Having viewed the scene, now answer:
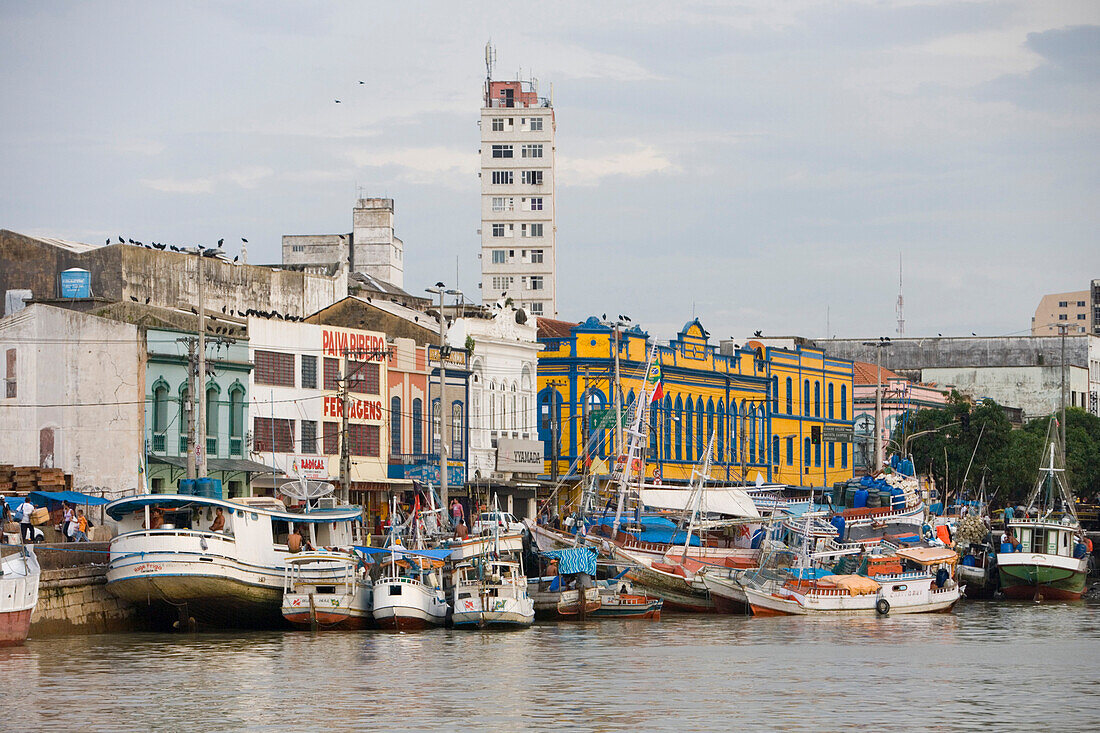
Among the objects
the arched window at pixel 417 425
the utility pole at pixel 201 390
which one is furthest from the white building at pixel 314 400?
the utility pole at pixel 201 390

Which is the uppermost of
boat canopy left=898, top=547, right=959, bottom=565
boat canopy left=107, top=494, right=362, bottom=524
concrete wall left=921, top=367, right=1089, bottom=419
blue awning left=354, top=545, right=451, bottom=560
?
→ concrete wall left=921, top=367, right=1089, bottom=419

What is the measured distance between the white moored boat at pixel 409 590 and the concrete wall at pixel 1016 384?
87.7 meters

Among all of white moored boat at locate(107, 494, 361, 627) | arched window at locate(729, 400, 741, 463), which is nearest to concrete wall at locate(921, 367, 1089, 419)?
arched window at locate(729, 400, 741, 463)

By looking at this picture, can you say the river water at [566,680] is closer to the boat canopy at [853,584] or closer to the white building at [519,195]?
the boat canopy at [853,584]

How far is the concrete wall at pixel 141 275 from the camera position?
6938cm

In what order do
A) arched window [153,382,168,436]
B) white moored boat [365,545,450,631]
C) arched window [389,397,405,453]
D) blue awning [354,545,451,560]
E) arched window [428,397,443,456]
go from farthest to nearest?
arched window [428,397,443,456] → arched window [389,397,405,453] → arched window [153,382,168,436] → blue awning [354,545,451,560] → white moored boat [365,545,450,631]

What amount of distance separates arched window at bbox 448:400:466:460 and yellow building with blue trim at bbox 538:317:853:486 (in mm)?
4737

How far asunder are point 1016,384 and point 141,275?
8478cm

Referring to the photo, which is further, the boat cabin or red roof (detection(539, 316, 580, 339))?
red roof (detection(539, 316, 580, 339))

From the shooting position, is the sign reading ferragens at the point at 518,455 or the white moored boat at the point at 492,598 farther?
the sign reading ferragens at the point at 518,455

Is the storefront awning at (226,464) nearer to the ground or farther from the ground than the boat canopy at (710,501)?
farther from the ground

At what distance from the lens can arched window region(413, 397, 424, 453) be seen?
2938 inches

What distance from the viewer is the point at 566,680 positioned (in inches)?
1501

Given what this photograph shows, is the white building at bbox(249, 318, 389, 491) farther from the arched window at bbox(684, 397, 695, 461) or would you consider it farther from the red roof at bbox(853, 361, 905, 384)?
the red roof at bbox(853, 361, 905, 384)
